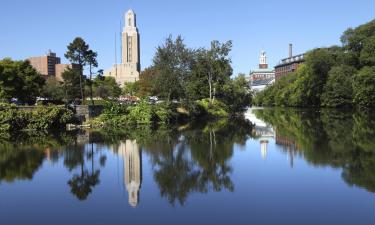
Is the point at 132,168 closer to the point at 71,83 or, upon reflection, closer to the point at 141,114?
the point at 141,114

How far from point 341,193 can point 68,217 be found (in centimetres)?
784

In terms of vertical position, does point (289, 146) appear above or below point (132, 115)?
below

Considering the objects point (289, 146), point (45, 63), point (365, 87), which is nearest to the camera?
point (289, 146)

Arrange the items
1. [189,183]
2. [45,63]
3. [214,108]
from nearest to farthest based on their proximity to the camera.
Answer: [189,183] < [214,108] < [45,63]

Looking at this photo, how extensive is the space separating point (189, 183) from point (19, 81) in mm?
46896

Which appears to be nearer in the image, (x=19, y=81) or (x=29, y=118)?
(x=29, y=118)

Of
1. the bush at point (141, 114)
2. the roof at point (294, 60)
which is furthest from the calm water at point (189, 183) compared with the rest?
the roof at point (294, 60)

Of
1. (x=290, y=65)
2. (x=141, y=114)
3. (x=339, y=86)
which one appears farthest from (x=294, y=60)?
(x=141, y=114)

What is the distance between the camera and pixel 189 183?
1484cm

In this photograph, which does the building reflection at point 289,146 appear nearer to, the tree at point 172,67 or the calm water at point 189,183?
the calm water at point 189,183

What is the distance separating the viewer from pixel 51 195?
13.7m

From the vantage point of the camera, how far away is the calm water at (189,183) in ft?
36.7

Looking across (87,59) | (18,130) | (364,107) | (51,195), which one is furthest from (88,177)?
(364,107)

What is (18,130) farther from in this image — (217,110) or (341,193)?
(341,193)
